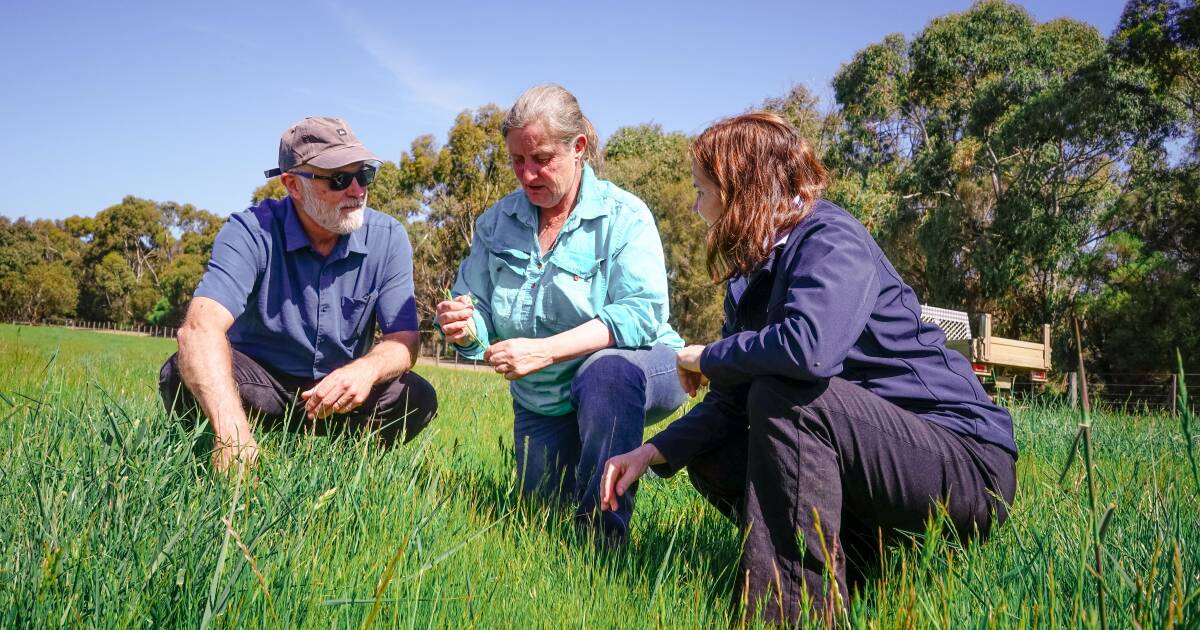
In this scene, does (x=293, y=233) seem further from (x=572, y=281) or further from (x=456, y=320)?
(x=572, y=281)

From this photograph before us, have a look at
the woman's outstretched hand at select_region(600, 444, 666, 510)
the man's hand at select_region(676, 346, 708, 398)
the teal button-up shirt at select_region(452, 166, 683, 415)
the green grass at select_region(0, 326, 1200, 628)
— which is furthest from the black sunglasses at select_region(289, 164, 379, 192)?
the woman's outstretched hand at select_region(600, 444, 666, 510)

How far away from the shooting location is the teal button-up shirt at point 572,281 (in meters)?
A: 3.37

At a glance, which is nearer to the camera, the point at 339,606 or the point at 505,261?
the point at 339,606

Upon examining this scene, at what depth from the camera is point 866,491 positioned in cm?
224

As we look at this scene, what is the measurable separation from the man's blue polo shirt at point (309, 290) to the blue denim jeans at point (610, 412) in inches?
37.3

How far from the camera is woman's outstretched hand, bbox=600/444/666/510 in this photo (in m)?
2.51

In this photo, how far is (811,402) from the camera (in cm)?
215

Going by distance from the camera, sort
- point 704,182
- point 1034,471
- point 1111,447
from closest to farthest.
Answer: point 704,182 → point 1034,471 → point 1111,447

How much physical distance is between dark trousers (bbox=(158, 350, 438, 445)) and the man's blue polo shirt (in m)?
0.11

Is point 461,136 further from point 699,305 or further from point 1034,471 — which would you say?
point 1034,471

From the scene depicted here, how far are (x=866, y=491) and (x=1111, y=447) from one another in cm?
292

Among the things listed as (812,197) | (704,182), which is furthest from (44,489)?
(812,197)

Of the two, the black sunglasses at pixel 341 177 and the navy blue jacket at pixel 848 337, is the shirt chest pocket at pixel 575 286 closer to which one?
the black sunglasses at pixel 341 177

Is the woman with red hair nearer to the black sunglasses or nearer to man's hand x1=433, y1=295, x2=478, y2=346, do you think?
man's hand x1=433, y1=295, x2=478, y2=346
